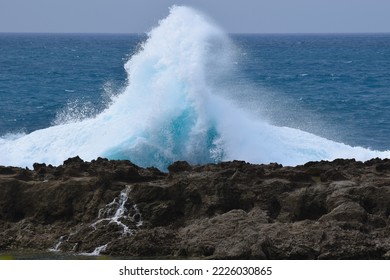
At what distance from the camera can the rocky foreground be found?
47.8ft

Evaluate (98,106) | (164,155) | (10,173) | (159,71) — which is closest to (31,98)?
(98,106)

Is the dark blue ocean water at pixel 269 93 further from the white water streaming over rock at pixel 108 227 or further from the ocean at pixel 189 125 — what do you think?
the white water streaming over rock at pixel 108 227

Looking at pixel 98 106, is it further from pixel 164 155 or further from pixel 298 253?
pixel 298 253

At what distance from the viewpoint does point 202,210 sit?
16.1 meters

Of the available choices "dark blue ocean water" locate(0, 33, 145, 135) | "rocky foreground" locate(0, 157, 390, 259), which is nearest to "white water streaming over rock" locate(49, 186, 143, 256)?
"rocky foreground" locate(0, 157, 390, 259)

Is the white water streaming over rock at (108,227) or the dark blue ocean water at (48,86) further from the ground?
the white water streaming over rock at (108,227)

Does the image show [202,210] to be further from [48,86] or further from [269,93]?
[48,86]

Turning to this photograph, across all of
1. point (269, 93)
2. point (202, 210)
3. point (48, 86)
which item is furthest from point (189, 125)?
point (48, 86)

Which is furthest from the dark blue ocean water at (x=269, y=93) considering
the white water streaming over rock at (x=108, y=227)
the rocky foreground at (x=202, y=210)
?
the white water streaming over rock at (x=108, y=227)

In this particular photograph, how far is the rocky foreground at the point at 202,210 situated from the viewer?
14570mm

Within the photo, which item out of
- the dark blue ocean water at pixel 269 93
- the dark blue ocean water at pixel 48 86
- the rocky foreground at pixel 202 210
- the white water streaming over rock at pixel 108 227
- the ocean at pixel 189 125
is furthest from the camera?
the dark blue ocean water at pixel 48 86

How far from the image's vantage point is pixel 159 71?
2638cm

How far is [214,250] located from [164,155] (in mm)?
8110

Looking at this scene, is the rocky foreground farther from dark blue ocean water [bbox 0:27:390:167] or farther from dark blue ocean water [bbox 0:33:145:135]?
dark blue ocean water [bbox 0:33:145:135]
